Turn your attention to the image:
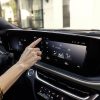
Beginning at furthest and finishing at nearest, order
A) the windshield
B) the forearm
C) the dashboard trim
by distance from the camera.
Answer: the windshield
the dashboard trim
the forearm

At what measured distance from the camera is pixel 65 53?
1.41 metres

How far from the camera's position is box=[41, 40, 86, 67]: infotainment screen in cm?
133

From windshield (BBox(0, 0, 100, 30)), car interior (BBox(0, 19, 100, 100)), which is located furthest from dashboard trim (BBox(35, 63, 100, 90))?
windshield (BBox(0, 0, 100, 30))

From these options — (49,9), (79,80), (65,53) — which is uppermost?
(49,9)

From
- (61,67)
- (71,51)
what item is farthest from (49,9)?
(71,51)

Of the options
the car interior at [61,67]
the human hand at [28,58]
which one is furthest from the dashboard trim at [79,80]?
the human hand at [28,58]

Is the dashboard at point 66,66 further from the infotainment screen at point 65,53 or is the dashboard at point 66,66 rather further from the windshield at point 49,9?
the windshield at point 49,9

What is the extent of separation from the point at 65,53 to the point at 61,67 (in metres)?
0.12

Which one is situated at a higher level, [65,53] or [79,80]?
[65,53]

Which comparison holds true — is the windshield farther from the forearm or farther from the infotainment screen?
the forearm

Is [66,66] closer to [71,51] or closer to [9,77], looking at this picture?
[71,51]

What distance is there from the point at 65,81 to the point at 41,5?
6.50 metres

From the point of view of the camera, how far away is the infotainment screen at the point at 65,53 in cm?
133

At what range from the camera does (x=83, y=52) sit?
1304 millimetres
